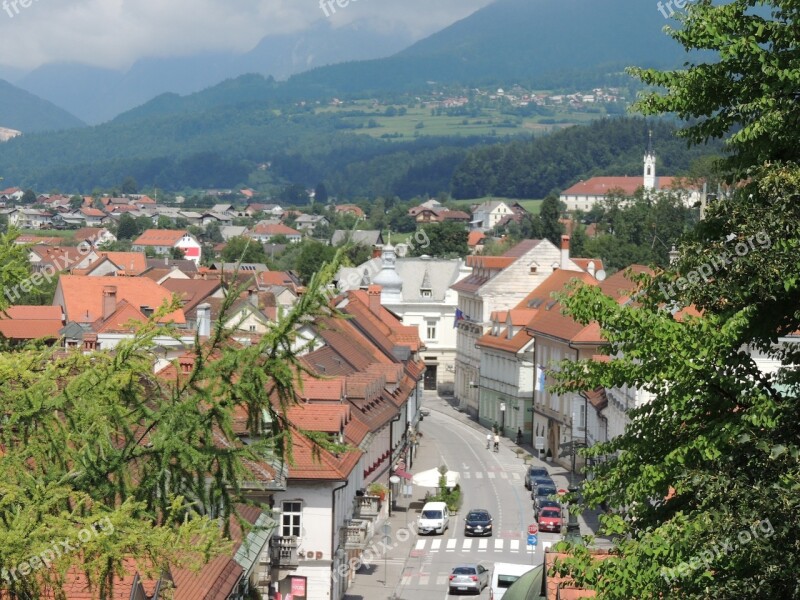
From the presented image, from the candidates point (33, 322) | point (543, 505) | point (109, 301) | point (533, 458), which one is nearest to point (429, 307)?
point (109, 301)

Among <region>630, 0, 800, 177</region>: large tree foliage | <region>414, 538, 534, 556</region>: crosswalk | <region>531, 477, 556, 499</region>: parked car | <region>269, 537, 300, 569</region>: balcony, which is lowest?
<region>531, 477, 556, 499</region>: parked car

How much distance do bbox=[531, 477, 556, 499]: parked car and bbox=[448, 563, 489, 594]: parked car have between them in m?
16.8

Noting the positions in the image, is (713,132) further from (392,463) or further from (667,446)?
(392,463)

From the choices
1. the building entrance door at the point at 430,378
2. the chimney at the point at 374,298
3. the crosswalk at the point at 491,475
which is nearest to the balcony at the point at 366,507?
the crosswalk at the point at 491,475

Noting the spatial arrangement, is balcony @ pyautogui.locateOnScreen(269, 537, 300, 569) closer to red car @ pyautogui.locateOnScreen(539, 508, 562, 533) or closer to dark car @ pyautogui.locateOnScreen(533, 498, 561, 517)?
red car @ pyautogui.locateOnScreen(539, 508, 562, 533)

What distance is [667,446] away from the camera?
66.6 feet

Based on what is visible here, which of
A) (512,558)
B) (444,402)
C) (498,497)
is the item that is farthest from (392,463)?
(444,402)

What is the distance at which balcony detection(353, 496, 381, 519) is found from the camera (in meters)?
52.1

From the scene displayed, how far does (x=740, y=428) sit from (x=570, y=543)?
2.75 m

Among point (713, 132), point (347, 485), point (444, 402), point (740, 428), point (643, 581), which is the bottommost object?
point (444, 402)

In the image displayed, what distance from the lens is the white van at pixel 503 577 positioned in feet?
146

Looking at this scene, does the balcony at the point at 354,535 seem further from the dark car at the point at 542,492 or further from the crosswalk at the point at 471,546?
the dark car at the point at 542,492

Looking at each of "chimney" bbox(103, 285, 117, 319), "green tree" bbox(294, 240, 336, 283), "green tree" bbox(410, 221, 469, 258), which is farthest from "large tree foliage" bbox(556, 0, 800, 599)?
"green tree" bbox(410, 221, 469, 258)

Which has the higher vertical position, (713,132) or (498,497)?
(713,132)
